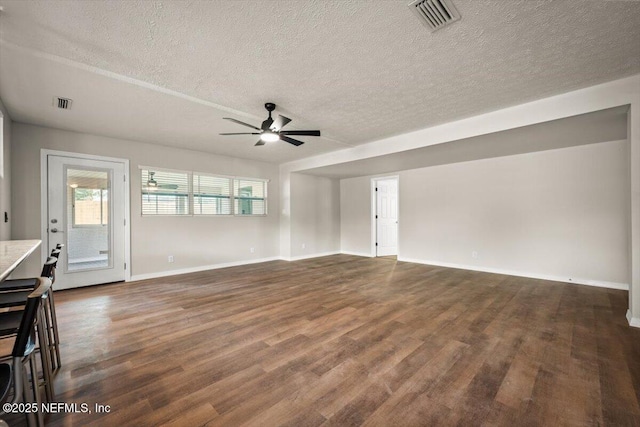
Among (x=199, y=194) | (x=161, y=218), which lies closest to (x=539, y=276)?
(x=199, y=194)

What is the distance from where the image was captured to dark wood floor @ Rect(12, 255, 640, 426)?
1.59 meters

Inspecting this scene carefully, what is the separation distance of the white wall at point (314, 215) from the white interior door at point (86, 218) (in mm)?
3577

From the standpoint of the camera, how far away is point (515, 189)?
4.98 meters

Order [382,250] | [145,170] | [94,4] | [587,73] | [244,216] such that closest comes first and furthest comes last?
[94,4]
[587,73]
[145,170]
[244,216]
[382,250]

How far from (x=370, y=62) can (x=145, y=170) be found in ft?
14.7

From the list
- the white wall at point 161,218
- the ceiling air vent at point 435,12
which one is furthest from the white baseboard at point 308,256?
the ceiling air vent at point 435,12

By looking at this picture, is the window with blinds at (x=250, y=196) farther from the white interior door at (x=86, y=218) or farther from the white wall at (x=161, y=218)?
the white interior door at (x=86, y=218)

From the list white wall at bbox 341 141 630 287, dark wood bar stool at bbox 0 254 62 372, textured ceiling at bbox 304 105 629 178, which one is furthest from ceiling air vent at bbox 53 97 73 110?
white wall at bbox 341 141 630 287

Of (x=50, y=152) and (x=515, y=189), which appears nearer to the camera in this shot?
(x=50, y=152)

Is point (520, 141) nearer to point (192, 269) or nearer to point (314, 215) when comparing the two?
point (314, 215)

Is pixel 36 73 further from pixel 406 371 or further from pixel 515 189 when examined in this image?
pixel 515 189

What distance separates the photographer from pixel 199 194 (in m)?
5.59

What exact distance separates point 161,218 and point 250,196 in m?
1.99

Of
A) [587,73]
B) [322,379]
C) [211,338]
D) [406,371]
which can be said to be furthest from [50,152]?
[587,73]
